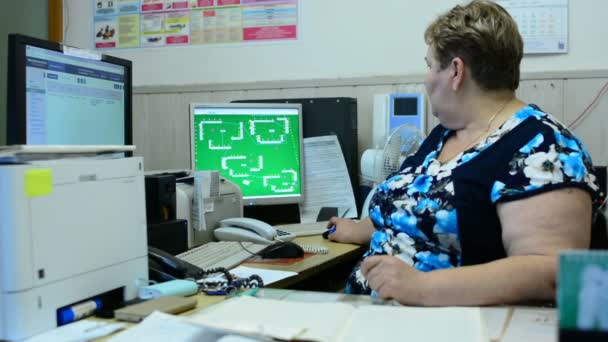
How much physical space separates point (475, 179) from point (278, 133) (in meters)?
1.12

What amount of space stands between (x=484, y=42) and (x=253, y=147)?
108 cm

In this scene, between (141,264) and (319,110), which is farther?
(319,110)

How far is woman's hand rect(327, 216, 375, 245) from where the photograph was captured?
1971 mm

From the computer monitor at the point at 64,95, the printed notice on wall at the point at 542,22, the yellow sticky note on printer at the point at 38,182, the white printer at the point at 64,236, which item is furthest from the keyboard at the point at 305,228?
the yellow sticky note on printer at the point at 38,182

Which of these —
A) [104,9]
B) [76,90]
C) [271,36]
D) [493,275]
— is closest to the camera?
[493,275]

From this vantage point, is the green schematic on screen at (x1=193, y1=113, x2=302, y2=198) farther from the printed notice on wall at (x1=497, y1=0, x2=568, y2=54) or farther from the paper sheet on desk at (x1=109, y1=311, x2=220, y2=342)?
the paper sheet on desk at (x1=109, y1=311, x2=220, y2=342)

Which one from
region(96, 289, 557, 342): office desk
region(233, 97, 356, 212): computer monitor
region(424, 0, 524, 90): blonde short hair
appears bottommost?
region(96, 289, 557, 342): office desk

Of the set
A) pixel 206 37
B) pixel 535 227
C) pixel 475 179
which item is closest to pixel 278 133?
pixel 206 37

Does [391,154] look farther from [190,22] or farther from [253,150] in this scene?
[190,22]

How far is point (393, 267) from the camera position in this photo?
1.25m

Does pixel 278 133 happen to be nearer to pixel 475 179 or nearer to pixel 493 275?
pixel 475 179

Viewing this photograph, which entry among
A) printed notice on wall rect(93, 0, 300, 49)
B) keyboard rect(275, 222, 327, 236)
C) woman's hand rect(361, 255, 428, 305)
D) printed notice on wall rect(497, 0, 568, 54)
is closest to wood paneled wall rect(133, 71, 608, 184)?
printed notice on wall rect(497, 0, 568, 54)

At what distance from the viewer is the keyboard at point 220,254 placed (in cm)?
158

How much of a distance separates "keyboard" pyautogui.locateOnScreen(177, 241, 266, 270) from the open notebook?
1.51 feet
